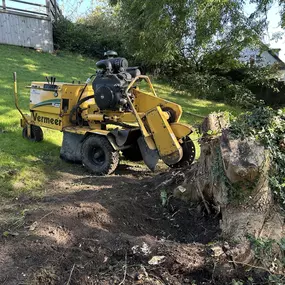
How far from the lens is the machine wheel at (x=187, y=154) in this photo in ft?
19.9

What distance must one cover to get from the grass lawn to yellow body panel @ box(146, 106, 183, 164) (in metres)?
1.80

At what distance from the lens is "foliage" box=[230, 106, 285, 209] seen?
3.49 metres

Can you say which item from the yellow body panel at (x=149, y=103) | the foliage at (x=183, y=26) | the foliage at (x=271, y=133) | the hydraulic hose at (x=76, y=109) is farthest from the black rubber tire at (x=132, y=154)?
the foliage at (x=183, y=26)

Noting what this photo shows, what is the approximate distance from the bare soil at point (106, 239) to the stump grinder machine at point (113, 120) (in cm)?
92

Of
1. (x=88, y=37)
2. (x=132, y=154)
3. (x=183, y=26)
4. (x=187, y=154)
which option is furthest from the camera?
(x=88, y=37)

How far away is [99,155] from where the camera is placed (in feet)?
20.4

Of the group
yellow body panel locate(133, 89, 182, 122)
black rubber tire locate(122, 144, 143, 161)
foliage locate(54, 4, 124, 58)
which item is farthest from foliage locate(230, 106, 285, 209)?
foliage locate(54, 4, 124, 58)

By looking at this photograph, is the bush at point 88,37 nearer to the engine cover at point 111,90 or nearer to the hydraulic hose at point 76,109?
the hydraulic hose at point 76,109

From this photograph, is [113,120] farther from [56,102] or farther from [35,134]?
[35,134]

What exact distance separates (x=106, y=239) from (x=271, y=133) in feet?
6.25

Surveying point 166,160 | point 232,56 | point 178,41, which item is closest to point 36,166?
point 166,160

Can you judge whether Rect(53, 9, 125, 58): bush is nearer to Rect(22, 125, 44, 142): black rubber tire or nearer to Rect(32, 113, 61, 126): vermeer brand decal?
Rect(22, 125, 44, 142): black rubber tire

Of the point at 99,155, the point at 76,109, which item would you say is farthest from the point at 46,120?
the point at 99,155

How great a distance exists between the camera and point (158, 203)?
4391 mm
